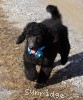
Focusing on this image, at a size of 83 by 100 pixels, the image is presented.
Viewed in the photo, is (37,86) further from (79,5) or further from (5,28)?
(79,5)

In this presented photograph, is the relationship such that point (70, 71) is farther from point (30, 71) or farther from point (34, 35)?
point (34, 35)

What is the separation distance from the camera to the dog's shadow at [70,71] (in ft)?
28.6

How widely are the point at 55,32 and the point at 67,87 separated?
1127mm

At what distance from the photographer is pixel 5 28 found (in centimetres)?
1171

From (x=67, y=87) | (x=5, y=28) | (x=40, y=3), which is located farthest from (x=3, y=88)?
(x=40, y=3)

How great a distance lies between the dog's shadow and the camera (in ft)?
28.6

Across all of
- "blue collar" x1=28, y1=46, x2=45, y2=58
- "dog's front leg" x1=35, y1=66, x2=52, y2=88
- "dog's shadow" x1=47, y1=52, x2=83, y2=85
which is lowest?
"dog's shadow" x1=47, y1=52, x2=83, y2=85

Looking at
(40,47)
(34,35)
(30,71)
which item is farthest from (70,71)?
(34,35)

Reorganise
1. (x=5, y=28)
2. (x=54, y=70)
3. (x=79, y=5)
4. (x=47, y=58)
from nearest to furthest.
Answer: (x=47, y=58)
(x=54, y=70)
(x=5, y=28)
(x=79, y=5)

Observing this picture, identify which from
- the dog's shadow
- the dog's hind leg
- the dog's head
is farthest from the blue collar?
the dog's shadow

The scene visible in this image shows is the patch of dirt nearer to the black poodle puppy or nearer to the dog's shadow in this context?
the dog's shadow

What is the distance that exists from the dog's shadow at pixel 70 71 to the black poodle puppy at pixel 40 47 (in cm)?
47

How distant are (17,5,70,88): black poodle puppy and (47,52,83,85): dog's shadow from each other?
1.55ft

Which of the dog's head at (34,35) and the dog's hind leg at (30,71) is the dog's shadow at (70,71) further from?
the dog's head at (34,35)
